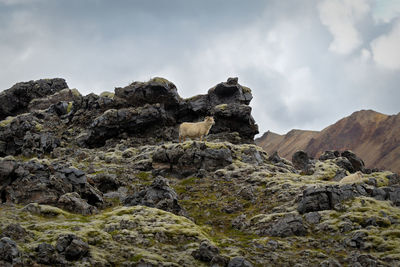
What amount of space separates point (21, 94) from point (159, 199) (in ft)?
240

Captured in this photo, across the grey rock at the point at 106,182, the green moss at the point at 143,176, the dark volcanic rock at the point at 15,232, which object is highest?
the green moss at the point at 143,176

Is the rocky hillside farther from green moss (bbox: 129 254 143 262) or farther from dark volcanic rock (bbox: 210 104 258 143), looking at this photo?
dark volcanic rock (bbox: 210 104 258 143)

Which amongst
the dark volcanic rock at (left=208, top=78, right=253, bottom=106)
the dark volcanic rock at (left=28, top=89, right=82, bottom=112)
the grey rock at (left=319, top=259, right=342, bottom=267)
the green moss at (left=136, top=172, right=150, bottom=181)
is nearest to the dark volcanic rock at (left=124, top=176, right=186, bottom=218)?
the green moss at (left=136, top=172, right=150, bottom=181)

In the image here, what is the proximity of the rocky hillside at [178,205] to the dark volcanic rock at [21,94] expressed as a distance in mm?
27407

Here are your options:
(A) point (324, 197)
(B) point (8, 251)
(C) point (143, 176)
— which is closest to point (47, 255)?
(B) point (8, 251)

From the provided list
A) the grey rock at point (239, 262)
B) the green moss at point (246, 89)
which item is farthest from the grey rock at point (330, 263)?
the green moss at point (246, 89)

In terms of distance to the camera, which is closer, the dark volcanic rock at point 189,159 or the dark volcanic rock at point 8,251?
the dark volcanic rock at point 8,251

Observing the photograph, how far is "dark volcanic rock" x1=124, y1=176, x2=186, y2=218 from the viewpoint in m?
31.4

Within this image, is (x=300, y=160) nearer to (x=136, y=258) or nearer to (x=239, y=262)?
(x=239, y=262)

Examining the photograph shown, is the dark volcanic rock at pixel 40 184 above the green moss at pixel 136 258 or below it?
above

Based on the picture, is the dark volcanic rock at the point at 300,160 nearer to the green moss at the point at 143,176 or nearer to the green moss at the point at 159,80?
the green moss at the point at 143,176

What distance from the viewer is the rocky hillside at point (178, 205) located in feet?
71.2

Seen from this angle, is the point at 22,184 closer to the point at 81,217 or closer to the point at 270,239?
the point at 81,217

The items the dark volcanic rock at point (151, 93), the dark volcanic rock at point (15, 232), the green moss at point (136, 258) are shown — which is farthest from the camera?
the dark volcanic rock at point (151, 93)
